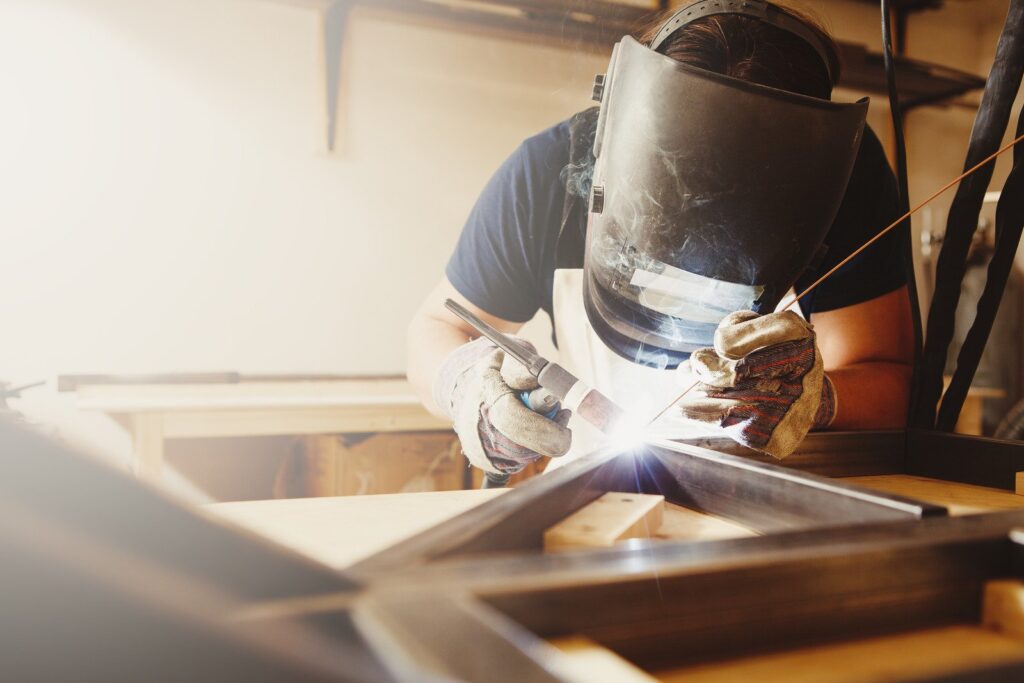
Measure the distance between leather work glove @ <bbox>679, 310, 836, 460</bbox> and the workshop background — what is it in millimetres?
2220

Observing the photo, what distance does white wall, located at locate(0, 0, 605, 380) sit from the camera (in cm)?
289

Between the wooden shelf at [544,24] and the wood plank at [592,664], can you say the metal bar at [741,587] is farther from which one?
the wooden shelf at [544,24]

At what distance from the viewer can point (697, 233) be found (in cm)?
95

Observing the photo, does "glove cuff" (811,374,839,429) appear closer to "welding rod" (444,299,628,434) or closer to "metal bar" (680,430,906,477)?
"metal bar" (680,430,906,477)

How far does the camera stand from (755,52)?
39.3 inches

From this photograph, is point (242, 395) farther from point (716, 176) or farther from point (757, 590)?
point (757, 590)

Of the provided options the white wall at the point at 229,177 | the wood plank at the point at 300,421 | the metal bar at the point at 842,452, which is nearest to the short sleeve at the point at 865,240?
the metal bar at the point at 842,452

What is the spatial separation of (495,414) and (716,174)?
0.50 meters

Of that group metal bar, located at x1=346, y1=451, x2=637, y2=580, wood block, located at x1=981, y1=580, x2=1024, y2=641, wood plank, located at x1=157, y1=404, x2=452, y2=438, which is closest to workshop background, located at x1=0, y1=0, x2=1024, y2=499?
wood plank, located at x1=157, y1=404, x2=452, y2=438

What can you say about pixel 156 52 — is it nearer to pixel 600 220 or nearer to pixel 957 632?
pixel 600 220

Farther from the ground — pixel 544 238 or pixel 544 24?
pixel 544 24

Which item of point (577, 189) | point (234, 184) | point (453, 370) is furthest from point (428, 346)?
point (234, 184)

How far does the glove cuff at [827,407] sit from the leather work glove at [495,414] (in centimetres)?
44

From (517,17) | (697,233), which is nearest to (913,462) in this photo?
(697,233)
